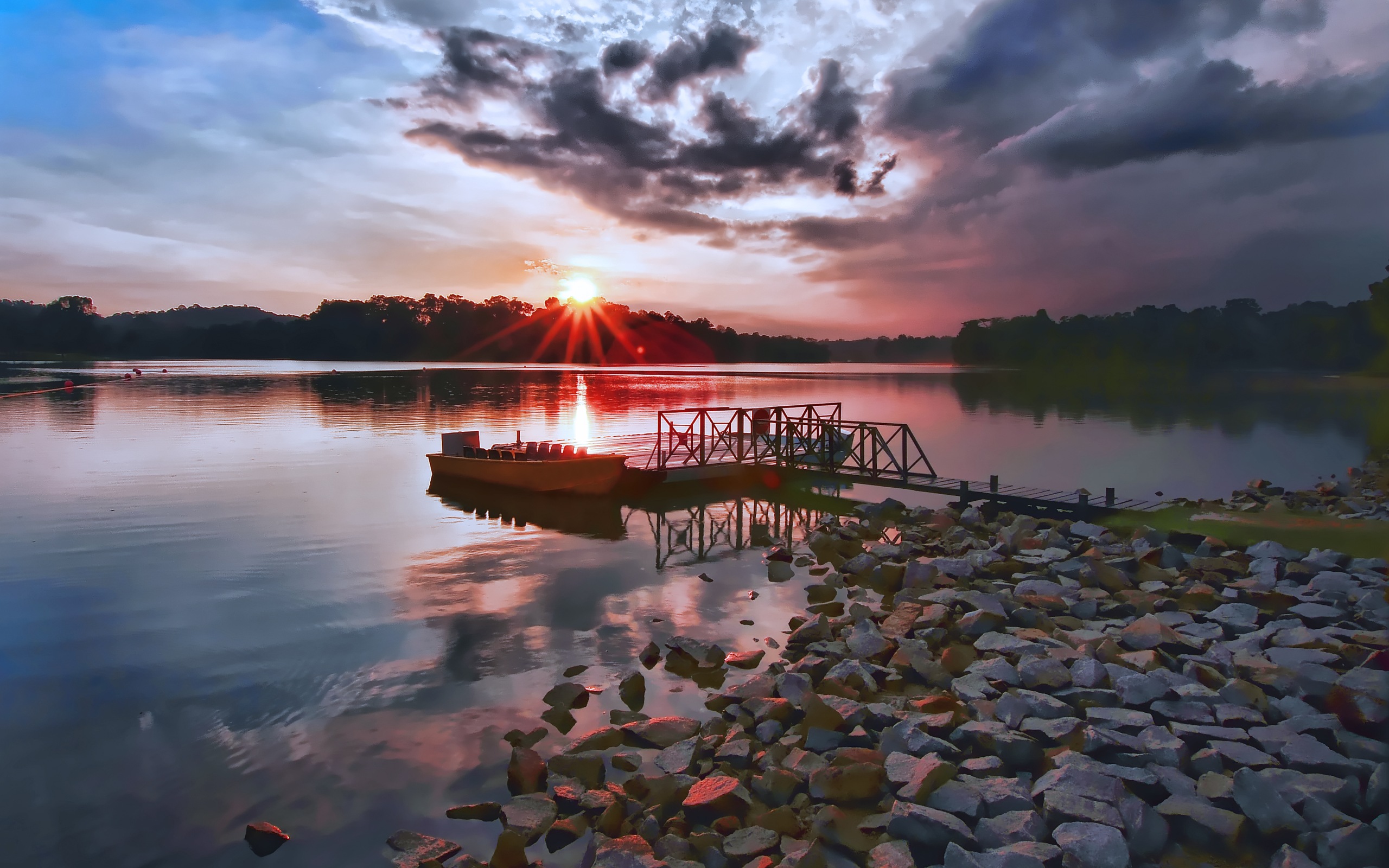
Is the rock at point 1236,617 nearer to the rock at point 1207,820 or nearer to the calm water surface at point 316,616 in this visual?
the rock at point 1207,820

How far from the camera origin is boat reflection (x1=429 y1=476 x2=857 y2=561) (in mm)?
20844

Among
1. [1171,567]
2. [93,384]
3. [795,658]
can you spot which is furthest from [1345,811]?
[93,384]

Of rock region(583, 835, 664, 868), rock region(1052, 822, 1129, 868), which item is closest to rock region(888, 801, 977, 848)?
rock region(1052, 822, 1129, 868)

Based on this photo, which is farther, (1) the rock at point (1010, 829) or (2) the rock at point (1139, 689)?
(2) the rock at point (1139, 689)

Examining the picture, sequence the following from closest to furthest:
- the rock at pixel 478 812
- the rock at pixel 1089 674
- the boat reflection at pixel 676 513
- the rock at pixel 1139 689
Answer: the rock at pixel 478 812 → the rock at pixel 1139 689 → the rock at pixel 1089 674 → the boat reflection at pixel 676 513

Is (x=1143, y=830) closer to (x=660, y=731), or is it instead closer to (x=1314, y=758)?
(x=1314, y=758)

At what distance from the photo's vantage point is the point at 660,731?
896 cm

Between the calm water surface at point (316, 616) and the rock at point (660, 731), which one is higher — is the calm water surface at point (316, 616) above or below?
below

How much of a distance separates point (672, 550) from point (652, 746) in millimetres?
11183

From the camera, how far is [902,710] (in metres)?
8.76

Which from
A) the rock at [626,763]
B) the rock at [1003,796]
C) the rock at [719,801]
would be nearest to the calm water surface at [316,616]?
the rock at [626,763]

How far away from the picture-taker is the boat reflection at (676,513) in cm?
2084

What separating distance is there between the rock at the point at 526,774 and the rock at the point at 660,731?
1.23 metres

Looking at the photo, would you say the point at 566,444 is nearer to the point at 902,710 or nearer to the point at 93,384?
the point at 902,710
